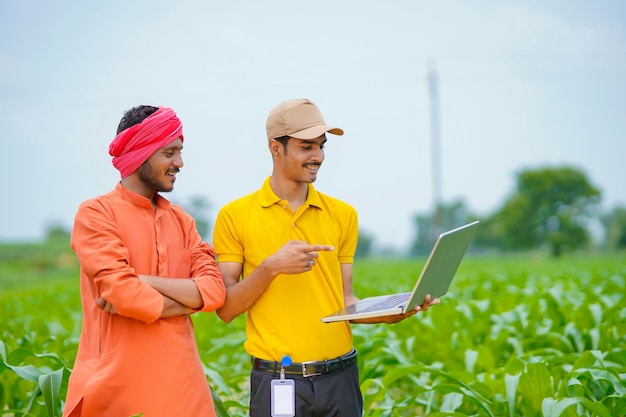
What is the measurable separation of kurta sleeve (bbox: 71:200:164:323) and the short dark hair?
280 millimetres

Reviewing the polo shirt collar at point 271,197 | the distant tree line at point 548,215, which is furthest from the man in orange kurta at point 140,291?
the distant tree line at point 548,215

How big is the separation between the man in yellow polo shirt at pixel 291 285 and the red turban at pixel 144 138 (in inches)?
15.3

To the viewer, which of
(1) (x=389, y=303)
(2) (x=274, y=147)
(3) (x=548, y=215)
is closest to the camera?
(1) (x=389, y=303)

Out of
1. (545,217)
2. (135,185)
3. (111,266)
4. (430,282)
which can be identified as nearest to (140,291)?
(111,266)

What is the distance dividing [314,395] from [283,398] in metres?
0.11

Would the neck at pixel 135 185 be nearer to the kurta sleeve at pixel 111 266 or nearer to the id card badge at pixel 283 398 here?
the kurta sleeve at pixel 111 266

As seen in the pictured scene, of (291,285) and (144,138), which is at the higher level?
(144,138)

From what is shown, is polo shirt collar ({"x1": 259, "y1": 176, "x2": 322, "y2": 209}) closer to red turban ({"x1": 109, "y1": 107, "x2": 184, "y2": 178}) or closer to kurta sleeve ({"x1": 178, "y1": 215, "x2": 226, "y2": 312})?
kurta sleeve ({"x1": 178, "y1": 215, "x2": 226, "y2": 312})

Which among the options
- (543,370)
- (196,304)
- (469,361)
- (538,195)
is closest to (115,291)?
(196,304)

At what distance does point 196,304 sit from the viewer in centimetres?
247

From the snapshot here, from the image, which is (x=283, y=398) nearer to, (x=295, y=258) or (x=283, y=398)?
(x=283, y=398)

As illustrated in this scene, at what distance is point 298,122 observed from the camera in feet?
8.80

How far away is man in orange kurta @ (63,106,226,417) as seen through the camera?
7.84 feet

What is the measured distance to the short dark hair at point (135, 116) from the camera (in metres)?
2.51
